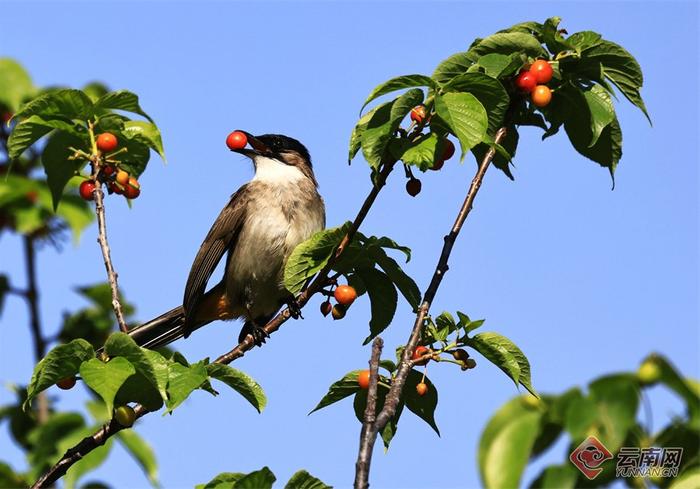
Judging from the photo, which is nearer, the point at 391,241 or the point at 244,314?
the point at 391,241

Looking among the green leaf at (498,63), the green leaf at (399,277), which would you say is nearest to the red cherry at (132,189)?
the green leaf at (399,277)

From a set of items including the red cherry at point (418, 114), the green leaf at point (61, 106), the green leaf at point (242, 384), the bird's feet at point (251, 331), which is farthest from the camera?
the bird's feet at point (251, 331)

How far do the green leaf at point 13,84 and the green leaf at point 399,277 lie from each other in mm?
3375

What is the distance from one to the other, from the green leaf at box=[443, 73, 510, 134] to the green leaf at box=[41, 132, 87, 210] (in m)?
1.87

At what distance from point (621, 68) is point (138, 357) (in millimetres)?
2266

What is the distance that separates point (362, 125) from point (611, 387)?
153cm

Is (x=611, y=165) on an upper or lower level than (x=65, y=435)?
upper

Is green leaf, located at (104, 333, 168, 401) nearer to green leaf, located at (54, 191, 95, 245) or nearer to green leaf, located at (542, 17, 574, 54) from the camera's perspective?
green leaf, located at (542, 17, 574, 54)

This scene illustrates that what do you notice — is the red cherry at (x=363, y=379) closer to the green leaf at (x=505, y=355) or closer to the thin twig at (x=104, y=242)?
the green leaf at (x=505, y=355)

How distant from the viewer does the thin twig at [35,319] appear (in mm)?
6012

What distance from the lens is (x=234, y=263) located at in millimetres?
7230

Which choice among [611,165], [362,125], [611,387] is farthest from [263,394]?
[611,165]

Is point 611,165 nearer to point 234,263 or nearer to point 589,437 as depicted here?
point 589,437

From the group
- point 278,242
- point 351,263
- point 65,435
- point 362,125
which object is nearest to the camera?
point 362,125
